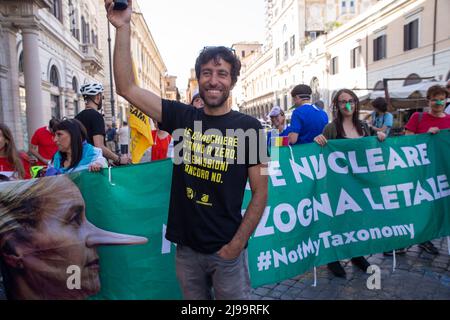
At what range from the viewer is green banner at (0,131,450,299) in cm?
290

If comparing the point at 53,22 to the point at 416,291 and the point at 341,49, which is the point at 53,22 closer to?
the point at 416,291

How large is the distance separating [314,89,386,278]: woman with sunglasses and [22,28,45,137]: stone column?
1238cm

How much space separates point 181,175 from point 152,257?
122 cm

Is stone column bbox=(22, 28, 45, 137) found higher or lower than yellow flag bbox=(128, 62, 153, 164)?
higher

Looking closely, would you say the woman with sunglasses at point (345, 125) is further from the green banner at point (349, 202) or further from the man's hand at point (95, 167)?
the man's hand at point (95, 167)

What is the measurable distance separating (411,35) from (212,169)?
83.8 feet

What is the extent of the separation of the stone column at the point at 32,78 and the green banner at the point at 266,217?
12.0 m

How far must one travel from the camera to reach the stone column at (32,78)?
1320 centimetres

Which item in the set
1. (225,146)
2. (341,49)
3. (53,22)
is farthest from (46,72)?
(341,49)

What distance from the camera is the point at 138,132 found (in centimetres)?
506

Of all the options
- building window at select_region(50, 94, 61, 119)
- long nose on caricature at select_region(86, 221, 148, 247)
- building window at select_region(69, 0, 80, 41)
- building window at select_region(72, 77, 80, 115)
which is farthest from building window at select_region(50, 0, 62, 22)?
long nose on caricature at select_region(86, 221, 148, 247)

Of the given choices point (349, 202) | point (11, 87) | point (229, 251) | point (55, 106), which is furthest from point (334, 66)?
point (229, 251)

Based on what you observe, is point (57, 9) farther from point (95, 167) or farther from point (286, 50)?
point (286, 50)

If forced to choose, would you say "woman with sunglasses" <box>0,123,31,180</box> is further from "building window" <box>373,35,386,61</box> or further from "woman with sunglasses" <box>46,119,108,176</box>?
"building window" <box>373,35,386,61</box>
